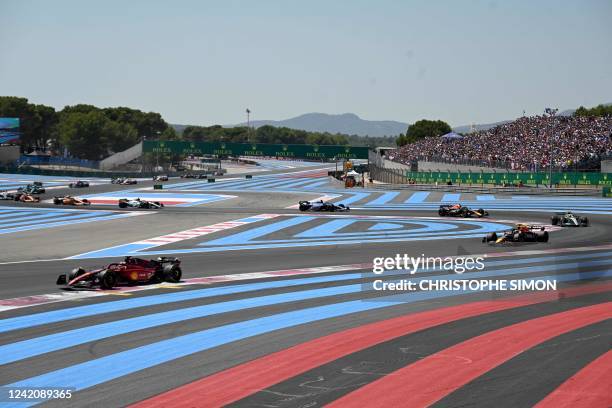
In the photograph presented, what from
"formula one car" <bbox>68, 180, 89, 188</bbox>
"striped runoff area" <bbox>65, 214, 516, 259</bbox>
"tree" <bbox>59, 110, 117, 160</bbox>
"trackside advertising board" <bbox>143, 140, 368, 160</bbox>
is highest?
"tree" <bbox>59, 110, 117, 160</bbox>

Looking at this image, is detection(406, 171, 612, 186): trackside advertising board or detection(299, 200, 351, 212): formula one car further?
detection(406, 171, 612, 186): trackside advertising board

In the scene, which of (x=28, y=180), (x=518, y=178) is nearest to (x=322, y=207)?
(x=518, y=178)

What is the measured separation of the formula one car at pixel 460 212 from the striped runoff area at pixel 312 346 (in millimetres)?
25691

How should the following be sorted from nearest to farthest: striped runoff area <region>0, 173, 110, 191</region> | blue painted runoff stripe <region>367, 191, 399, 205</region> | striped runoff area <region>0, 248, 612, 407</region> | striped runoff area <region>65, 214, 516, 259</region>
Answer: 1. striped runoff area <region>0, 248, 612, 407</region>
2. striped runoff area <region>65, 214, 516, 259</region>
3. blue painted runoff stripe <region>367, 191, 399, 205</region>
4. striped runoff area <region>0, 173, 110, 191</region>

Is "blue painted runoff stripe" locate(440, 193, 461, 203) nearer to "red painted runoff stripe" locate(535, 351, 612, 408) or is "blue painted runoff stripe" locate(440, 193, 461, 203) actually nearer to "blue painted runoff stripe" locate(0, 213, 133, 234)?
"blue painted runoff stripe" locate(0, 213, 133, 234)

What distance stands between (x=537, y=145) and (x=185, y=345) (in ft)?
221

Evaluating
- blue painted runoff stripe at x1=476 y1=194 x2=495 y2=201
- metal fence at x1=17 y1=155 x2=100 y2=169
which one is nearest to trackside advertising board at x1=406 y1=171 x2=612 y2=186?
blue painted runoff stripe at x1=476 y1=194 x2=495 y2=201

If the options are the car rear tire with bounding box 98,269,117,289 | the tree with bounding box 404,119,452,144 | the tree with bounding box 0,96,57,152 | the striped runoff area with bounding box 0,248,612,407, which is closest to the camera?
the striped runoff area with bounding box 0,248,612,407

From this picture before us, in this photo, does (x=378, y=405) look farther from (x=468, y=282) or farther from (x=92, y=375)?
(x=468, y=282)

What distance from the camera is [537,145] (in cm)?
7500

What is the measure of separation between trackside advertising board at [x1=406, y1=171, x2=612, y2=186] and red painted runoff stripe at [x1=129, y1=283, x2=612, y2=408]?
1885 inches

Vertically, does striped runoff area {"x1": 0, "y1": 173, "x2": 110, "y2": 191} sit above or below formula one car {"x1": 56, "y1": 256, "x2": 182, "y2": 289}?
above

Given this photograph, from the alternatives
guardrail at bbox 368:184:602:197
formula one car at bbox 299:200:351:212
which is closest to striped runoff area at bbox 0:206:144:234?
formula one car at bbox 299:200:351:212

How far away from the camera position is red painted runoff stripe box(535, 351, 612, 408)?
9938mm
